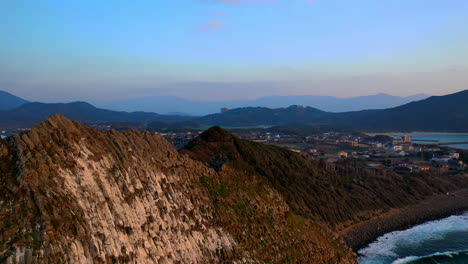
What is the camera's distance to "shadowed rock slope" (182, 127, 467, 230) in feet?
143

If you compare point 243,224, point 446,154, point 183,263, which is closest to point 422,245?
point 243,224

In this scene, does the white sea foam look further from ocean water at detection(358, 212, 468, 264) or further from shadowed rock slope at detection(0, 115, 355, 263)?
shadowed rock slope at detection(0, 115, 355, 263)

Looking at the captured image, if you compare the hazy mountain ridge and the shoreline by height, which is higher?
the hazy mountain ridge

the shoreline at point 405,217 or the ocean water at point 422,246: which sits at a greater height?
the shoreline at point 405,217

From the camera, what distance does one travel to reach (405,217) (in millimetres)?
58344

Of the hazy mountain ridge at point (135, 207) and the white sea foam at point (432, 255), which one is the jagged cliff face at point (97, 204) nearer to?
the hazy mountain ridge at point (135, 207)

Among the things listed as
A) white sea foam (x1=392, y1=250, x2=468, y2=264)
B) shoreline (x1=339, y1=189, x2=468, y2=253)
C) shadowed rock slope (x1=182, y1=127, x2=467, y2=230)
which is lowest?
white sea foam (x1=392, y1=250, x2=468, y2=264)

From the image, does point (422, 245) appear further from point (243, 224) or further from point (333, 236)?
point (243, 224)

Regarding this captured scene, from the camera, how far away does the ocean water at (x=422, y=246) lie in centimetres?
4325

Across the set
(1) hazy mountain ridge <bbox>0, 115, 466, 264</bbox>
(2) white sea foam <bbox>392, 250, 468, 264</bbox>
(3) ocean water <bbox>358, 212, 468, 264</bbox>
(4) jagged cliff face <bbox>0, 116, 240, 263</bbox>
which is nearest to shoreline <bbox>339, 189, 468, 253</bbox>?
(3) ocean water <bbox>358, 212, 468, 264</bbox>

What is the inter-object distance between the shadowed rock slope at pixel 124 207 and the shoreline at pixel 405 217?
15.1m

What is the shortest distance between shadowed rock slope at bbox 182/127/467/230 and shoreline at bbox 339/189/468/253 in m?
1.25

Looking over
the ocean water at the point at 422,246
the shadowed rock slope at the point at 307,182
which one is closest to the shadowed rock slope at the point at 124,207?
the shadowed rock slope at the point at 307,182

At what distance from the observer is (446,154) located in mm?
117312
